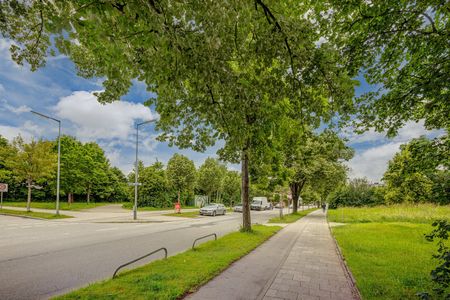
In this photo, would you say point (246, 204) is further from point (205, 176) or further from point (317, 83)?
point (205, 176)

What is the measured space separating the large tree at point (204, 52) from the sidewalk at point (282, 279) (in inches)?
134

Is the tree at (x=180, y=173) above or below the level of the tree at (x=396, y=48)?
below

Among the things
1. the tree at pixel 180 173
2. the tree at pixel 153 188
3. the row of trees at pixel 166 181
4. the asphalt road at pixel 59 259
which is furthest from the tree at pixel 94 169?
the asphalt road at pixel 59 259

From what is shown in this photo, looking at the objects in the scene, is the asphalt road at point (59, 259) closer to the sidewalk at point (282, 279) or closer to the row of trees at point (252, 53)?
the sidewalk at point (282, 279)

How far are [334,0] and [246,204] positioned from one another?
34.2 ft

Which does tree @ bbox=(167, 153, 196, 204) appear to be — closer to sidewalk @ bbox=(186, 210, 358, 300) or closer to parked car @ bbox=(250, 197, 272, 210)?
parked car @ bbox=(250, 197, 272, 210)

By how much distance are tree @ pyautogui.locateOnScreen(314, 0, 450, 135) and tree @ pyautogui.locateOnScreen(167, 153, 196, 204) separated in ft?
93.4

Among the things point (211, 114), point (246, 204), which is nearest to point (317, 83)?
point (211, 114)

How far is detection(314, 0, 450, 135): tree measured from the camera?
5.32 meters

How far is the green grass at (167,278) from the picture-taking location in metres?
4.83

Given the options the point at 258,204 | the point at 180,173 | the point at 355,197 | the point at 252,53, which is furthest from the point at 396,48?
the point at 355,197

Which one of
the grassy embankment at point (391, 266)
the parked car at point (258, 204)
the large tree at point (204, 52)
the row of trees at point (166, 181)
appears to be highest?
the large tree at point (204, 52)

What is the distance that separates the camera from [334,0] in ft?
18.2

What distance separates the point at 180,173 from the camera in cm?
3403
